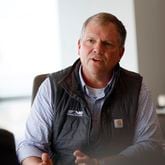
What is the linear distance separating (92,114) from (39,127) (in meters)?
0.24

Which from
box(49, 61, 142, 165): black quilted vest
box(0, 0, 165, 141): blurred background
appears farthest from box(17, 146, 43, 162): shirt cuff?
box(0, 0, 165, 141): blurred background

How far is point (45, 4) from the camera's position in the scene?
300 cm

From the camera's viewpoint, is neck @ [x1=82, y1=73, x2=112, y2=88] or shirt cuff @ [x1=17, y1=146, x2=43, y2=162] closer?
shirt cuff @ [x1=17, y1=146, x2=43, y2=162]

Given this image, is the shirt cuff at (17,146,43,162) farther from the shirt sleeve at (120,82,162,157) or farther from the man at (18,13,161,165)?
the shirt sleeve at (120,82,162,157)

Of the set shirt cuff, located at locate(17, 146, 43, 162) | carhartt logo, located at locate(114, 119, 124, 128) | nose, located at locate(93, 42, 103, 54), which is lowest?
shirt cuff, located at locate(17, 146, 43, 162)

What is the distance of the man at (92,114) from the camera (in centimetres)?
157

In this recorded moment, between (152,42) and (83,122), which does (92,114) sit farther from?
(152,42)

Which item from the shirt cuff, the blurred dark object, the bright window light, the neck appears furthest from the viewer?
the bright window light

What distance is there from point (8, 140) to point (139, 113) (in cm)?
96

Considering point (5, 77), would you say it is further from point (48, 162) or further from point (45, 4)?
point (48, 162)

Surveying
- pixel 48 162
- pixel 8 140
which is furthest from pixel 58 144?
pixel 8 140

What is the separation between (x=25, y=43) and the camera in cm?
309

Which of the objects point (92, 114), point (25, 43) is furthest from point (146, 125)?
point (25, 43)

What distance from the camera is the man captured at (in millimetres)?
1574
